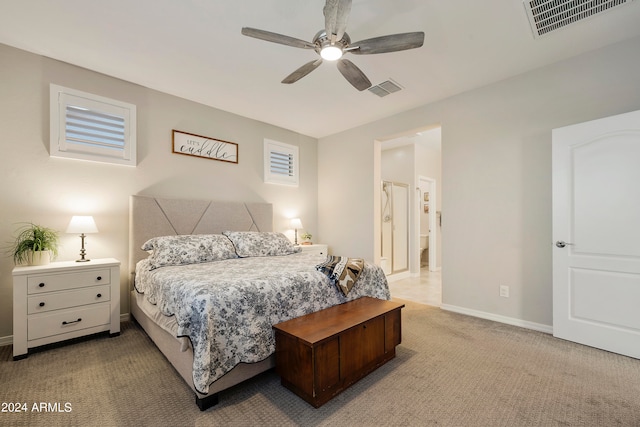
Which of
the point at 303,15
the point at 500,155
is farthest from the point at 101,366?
the point at 500,155

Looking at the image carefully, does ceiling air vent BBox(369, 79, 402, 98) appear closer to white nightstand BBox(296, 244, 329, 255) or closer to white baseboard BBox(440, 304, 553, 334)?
white nightstand BBox(296, 244, 329, 255)

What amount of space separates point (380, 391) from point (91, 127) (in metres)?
3.73

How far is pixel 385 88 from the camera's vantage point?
3426 millimetres

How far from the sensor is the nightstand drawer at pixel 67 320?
95.3 inches

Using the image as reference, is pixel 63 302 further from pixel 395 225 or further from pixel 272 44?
pixel 395 225

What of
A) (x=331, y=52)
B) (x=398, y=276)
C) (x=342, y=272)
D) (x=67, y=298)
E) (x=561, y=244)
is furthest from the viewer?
(x=398, y=276)

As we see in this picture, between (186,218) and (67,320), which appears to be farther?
(186,218)

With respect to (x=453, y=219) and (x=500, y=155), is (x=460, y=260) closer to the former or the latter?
(x=453, y=219)

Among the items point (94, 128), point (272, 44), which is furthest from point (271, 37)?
point (94, 128)

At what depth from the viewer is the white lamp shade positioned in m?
2.71

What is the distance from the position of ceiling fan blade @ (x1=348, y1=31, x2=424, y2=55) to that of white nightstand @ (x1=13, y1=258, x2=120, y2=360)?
299cm

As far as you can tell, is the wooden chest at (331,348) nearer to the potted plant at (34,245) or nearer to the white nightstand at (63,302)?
the white nightstand at (63,302)

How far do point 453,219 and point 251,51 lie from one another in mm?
2971

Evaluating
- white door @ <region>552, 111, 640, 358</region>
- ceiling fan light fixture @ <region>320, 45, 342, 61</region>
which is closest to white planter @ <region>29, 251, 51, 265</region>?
ceiling fan light fixture @ <region>320, 45, 342, 61</region>
